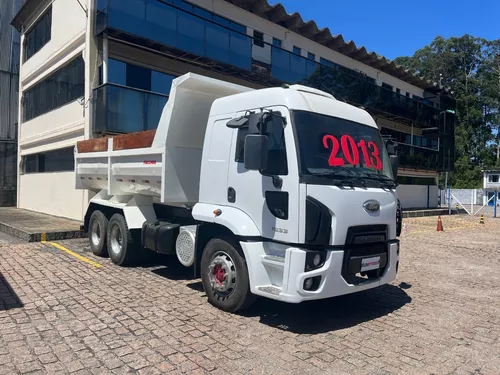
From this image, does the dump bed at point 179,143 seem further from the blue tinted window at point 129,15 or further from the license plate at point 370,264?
the blue tinted window at point 129,15

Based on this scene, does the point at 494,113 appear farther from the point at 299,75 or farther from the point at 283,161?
the point at 283,161

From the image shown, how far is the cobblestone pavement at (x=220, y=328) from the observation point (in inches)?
155

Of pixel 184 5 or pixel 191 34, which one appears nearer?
pixel 191 34

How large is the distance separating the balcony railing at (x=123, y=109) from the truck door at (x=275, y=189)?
27.0 ft

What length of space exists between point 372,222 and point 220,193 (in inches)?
78.8

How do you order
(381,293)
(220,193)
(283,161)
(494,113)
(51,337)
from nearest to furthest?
(51,337), (283,161), (220,193), (381,293), (494,113)

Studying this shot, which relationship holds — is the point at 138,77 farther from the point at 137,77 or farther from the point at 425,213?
the point at 425,213

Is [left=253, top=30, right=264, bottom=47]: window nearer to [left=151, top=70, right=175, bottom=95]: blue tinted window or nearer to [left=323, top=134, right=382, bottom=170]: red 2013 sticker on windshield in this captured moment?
[left=151, top=70, right=175, bottom=95]: blue tinted window

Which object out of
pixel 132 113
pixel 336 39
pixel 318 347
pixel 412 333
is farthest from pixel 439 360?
pixel 336 39

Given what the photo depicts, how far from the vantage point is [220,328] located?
Answer: 4.82 metres

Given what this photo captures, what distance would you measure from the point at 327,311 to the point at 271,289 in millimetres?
1272

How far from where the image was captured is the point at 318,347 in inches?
173

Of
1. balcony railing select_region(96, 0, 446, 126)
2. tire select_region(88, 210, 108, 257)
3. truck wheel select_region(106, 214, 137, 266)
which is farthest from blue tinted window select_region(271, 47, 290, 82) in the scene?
truck wheel select_region(106, 214, 137, 266)

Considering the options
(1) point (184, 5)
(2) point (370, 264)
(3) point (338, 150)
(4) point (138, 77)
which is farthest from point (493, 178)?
(3) point (338, 150)
